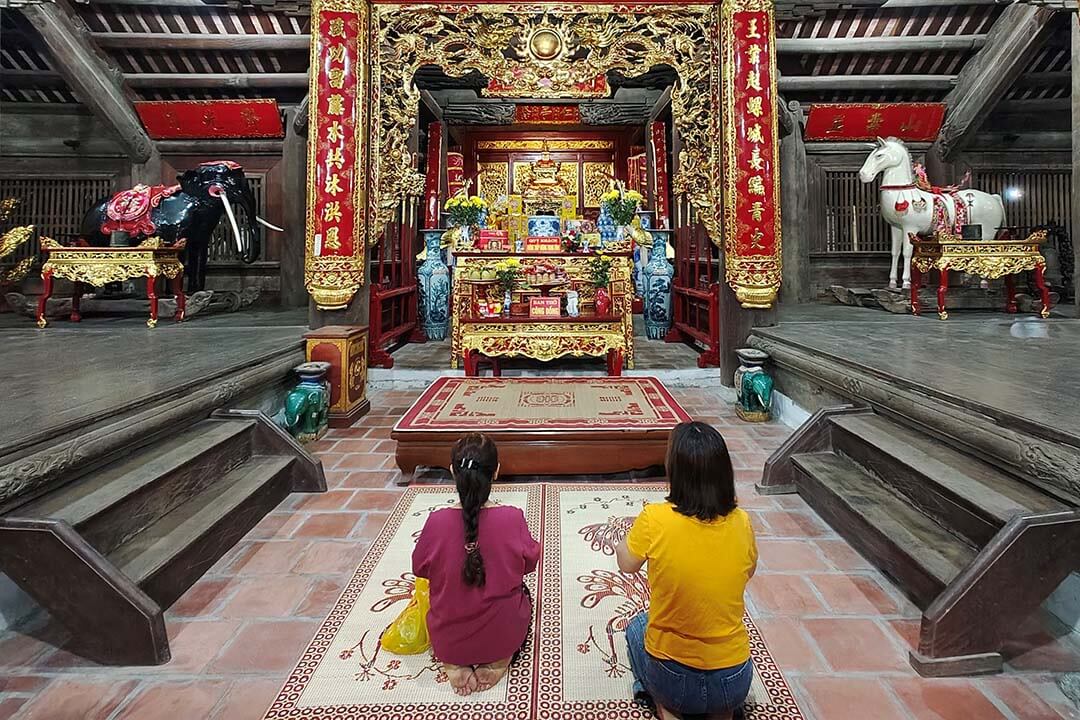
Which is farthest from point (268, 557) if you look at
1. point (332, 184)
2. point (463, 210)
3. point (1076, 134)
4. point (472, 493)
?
point (1076, 134)

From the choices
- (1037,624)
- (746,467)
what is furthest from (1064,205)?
(1037,624)

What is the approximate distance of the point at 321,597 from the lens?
194cm

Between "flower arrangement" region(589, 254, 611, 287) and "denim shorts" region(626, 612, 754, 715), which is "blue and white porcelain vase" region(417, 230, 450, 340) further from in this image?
"denim shorts" region(626, 612, 754, 715)

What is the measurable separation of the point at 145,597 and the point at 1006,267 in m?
6.88

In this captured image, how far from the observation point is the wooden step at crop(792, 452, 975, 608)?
71.4 inches

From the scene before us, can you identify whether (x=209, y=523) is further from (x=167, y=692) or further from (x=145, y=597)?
(x=167, y=692)

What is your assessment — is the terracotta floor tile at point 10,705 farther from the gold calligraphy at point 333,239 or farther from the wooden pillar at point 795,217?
the wooden pillar at point 795,217

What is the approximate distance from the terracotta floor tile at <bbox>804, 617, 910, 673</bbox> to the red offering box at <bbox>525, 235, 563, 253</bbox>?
A: 181 inches

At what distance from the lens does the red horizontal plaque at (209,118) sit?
7.26 metres

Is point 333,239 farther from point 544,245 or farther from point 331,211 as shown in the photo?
point 544,245

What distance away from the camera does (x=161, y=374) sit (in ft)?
9.86

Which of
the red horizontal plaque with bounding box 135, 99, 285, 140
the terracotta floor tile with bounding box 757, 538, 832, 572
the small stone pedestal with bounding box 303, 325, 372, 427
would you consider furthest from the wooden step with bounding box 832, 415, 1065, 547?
the red horizontal plaque with bounding box 135, 99, 285, 140

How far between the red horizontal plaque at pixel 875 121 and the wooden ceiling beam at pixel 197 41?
6.69 meters

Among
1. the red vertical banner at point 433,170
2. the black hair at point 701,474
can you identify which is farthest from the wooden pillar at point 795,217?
the black hair at point 701,474
